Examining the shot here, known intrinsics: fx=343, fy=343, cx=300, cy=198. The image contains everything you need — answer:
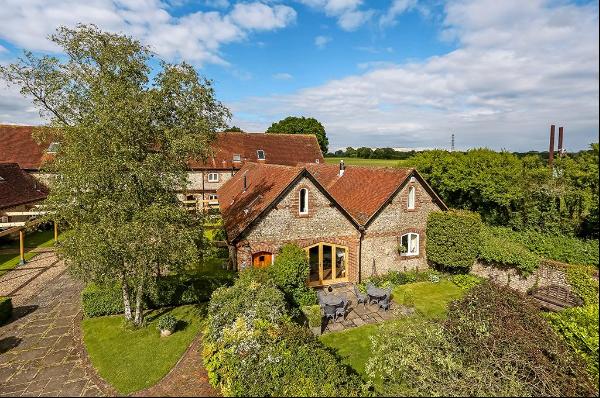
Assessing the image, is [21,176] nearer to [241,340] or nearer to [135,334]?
[135,334]

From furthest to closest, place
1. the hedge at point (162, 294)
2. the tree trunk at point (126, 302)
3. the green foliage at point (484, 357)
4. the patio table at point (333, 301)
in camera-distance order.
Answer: the hedge at point (162, 294) → the patio table at point (333, 301) → the tree trunk at point (126, 302) → the green foliage at point (484, 357)

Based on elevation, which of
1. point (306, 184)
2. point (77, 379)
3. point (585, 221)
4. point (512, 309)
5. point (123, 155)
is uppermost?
point (123, 155)

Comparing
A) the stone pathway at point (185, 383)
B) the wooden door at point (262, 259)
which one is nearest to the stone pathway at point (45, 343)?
the stone pathway at point (185, 383)

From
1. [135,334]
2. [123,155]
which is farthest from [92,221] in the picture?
[135,334]

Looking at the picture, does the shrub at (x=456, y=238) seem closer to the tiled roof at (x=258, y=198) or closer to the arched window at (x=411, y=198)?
the arched window at (x=411, y=198)

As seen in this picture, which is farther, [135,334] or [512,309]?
[135,334]

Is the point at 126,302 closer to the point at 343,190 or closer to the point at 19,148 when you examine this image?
the point at 343,190
